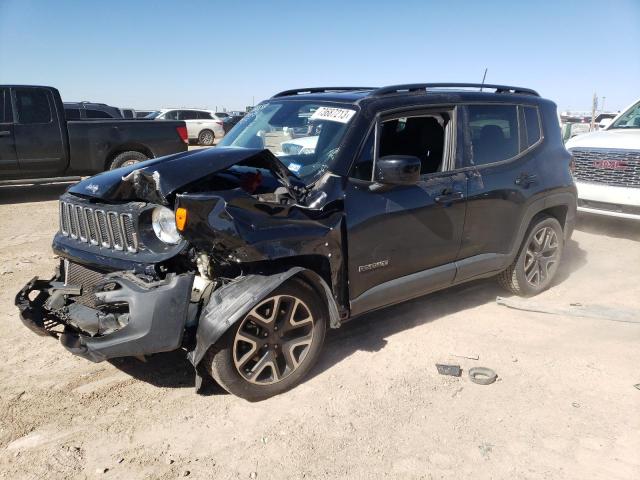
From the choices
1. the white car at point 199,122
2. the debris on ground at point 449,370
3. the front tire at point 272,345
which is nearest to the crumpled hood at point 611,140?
the debris on ground at point 449,370

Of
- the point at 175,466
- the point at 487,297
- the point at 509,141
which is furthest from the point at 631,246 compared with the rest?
the point at 175,466

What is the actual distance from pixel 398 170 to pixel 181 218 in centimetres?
142

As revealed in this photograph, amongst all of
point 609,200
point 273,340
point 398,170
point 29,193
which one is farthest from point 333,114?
point 29,193

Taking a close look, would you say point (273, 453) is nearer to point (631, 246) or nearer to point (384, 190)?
point (384, 190)

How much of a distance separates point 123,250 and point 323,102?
6.02 feet

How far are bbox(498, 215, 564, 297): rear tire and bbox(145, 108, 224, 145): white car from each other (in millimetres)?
21096

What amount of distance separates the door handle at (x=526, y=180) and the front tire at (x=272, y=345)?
2.26m

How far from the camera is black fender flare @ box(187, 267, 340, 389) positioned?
2.90 metres

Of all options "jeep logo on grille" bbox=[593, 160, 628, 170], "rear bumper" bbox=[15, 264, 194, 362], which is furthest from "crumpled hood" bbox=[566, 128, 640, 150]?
"rear bumper" bbox=[15, 264, 194, 362]

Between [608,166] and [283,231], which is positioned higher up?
[283,231]

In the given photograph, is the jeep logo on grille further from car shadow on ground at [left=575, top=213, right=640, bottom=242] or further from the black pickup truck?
the black pickup truck

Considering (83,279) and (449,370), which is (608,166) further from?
(83,279)

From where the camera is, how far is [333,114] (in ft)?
12.3

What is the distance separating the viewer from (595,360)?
3830 millimetres
